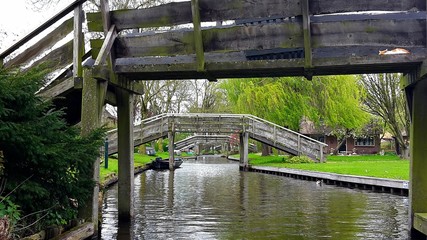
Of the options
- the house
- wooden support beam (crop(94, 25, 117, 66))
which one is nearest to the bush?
wooden support beam (crop(94, 25, 117, 66))

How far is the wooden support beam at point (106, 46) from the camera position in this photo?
24.4 ft

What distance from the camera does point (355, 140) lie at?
56.5 m

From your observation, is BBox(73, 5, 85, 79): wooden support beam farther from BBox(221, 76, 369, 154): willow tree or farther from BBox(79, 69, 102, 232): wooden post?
BBox(221, 76, 369, 154): willow tree

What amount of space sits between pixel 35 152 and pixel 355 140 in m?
54.4

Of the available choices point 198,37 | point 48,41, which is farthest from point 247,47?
point 48,41

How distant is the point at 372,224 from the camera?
10.0 m

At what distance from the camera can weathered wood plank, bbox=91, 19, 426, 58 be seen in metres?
7.02

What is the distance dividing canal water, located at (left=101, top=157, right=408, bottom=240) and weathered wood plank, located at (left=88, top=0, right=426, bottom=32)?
12.5 ft

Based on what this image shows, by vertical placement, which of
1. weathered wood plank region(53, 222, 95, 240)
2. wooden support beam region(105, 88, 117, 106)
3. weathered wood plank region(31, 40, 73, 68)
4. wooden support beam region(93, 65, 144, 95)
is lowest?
weathered wood plank region(53, 222, 95, 240)

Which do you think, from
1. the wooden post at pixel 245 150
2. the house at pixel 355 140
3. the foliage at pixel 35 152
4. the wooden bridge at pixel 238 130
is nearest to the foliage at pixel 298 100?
the wooden bridge at pixel 238 130

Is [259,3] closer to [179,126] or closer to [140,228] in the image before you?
[140,228]

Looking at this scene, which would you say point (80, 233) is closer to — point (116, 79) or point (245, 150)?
point (116, 79)

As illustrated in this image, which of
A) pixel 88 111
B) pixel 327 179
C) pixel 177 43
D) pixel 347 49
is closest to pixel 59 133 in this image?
pixel 88 111

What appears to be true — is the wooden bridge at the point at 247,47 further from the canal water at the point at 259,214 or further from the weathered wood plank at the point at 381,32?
the canal water at the point at 259,214
